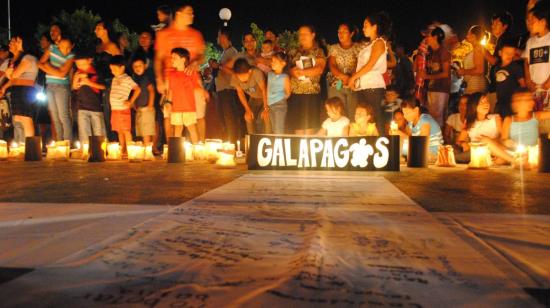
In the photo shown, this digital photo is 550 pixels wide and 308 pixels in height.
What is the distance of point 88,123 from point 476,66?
19.6 ft

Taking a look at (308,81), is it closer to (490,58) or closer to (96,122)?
(490,58)

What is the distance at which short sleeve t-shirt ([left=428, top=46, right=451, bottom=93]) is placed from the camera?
8148 mm

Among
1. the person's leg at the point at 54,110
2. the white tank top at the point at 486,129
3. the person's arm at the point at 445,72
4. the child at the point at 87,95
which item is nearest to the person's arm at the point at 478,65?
the person's arm at the point at 445,72

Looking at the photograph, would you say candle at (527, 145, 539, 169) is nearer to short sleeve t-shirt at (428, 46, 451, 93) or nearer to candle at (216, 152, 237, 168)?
short sleeve t-shirt at (428, 46, 451, 93)

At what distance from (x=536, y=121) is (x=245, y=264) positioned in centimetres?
597

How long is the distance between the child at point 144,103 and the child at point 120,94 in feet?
0.78

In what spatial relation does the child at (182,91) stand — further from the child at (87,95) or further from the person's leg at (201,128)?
the child at (87,95)

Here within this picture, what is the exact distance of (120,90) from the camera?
7969 millimetres

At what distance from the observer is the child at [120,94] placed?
7945mm

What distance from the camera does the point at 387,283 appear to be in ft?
5.57

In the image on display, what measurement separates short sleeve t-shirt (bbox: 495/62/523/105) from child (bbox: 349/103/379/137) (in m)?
2.01

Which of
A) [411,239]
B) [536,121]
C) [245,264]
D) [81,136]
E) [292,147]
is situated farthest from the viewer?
[81,136]

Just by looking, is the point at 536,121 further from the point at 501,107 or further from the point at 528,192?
the point at 528,192

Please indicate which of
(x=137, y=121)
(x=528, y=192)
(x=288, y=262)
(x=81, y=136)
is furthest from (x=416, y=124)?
(x=288, y=262)
